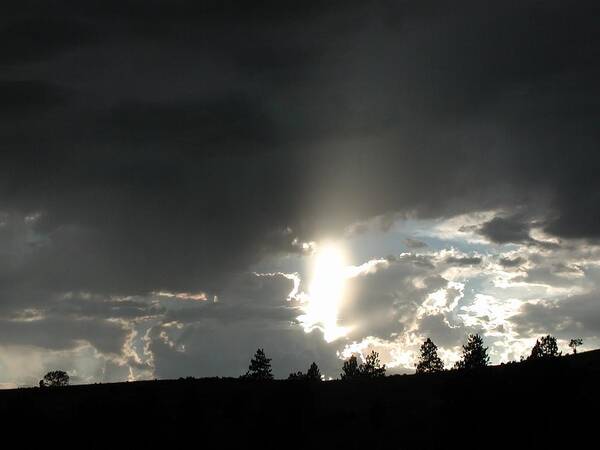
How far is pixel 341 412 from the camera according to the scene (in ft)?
169

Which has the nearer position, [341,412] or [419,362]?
[341,412]

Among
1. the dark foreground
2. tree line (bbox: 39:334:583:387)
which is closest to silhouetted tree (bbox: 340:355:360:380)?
tree line (bbox: 39:334:583:387)

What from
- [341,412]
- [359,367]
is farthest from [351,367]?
[341,412]

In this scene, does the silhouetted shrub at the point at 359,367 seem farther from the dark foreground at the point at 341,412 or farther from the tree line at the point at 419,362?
the dark foreground at the point at 341,412

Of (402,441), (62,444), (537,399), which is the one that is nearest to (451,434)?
(402,441)

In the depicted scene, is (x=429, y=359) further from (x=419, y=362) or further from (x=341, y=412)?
(x=341, y=412)

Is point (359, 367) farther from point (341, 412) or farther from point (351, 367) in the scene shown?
point (341, 412)

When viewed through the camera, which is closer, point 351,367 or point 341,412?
point 341,412

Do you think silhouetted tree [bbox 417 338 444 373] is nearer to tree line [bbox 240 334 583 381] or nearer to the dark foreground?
tree line [bbox 240 334 583 381]

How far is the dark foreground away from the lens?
4475cm

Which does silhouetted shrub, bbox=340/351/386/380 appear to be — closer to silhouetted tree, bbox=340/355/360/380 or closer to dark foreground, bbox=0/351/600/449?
silhouetted tree, bbox=340/355/360/380

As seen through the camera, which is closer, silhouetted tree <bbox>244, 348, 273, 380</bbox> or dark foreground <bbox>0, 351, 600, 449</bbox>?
dark foreground <bbox>0, 351, 600, 449</bbox>

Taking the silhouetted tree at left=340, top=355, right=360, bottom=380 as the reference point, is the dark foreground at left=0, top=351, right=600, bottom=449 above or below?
below

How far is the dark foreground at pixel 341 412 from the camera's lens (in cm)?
4475
